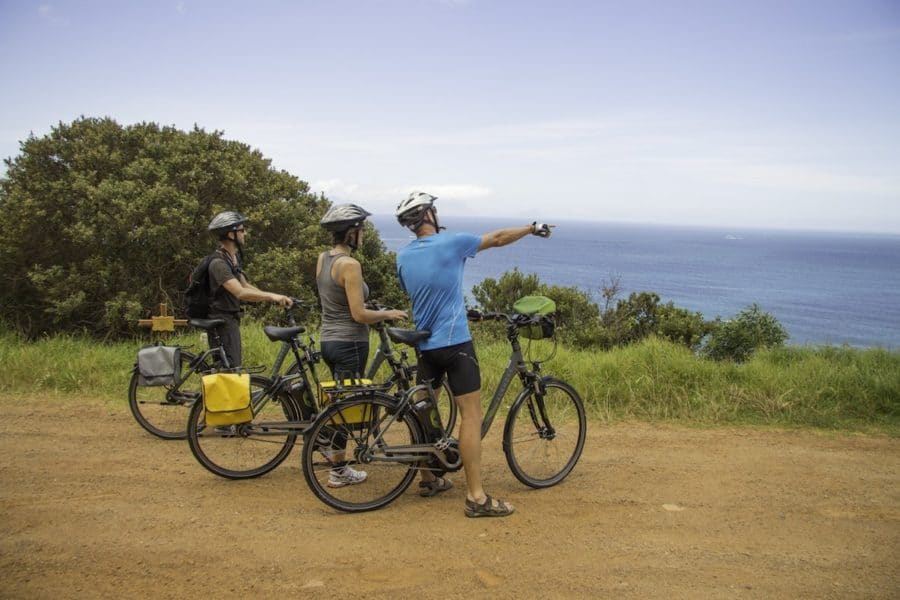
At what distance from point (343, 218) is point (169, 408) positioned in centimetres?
350

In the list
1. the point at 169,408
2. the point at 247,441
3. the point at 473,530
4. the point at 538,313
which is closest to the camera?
the point at 473,530

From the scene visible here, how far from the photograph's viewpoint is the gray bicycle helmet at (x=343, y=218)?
4609 millimetres

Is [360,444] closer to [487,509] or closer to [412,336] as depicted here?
[412,336]

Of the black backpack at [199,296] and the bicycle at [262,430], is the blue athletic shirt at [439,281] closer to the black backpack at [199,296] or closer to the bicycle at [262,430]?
the bicycle at [262,430]

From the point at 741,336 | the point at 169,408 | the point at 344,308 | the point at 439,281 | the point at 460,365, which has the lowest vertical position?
the point at 741,336

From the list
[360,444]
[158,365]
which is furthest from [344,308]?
[158,365]

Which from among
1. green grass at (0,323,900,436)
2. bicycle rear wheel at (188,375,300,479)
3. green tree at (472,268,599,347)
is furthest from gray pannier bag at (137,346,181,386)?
green tree at (472,268,599,347)

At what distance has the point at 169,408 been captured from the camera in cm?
678

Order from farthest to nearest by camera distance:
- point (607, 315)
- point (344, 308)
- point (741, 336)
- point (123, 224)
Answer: point (607, 315) → point (741, 336) → point (123, 224) → point (344, 308)

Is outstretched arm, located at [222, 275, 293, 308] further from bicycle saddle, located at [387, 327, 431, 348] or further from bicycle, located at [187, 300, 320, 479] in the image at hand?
bicycle saddle, located at [387, 327, 431, 348]

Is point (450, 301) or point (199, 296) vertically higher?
point (450, 301)

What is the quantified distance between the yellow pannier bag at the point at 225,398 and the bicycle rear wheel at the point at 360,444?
677 millimetres

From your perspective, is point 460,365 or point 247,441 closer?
point 460,365

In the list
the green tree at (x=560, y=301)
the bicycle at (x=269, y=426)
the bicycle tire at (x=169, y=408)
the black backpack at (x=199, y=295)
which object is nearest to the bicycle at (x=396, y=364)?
the bicycle at (x=269, y=426)
